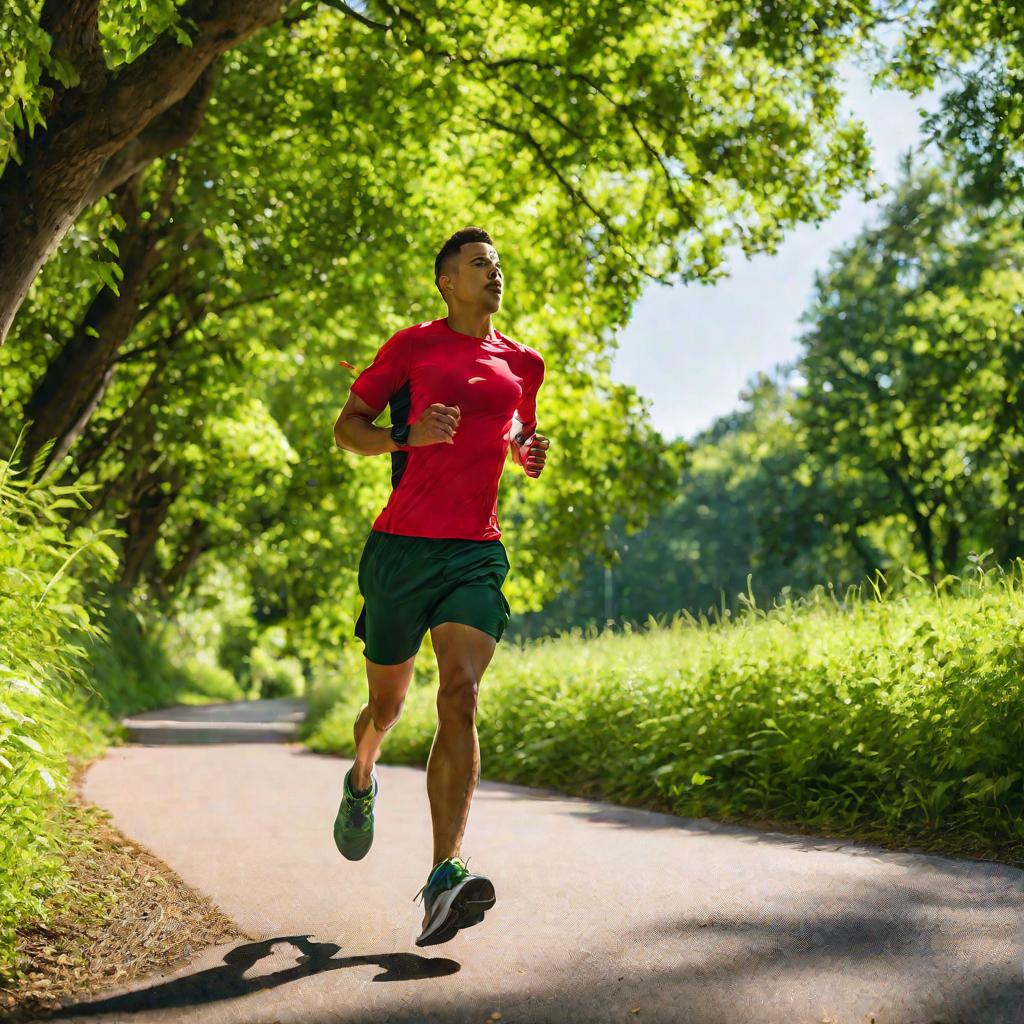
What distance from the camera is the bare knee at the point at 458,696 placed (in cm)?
438

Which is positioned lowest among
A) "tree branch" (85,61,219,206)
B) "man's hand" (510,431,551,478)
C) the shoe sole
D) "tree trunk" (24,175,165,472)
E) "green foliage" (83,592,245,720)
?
"green foliage" (83,592,245,720)

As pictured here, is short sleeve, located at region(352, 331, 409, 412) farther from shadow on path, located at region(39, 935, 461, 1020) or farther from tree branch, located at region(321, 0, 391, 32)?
tree branch, located at region(321, 0, 391, 32)

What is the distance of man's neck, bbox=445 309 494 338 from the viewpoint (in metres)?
4.85

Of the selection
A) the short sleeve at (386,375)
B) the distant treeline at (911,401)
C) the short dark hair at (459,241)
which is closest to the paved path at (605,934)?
the short sleeve at (386,375)

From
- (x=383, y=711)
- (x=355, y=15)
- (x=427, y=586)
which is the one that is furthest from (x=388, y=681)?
(x=355, y=15)

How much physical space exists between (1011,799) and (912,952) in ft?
7.55

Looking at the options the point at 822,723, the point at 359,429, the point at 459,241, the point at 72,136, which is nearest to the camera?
the point at 359,429

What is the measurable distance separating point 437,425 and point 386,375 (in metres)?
0.56

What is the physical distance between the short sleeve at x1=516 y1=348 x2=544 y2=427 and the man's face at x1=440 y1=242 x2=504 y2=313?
271mm

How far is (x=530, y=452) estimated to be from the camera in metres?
4.98

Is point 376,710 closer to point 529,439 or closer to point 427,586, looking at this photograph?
point 427,586

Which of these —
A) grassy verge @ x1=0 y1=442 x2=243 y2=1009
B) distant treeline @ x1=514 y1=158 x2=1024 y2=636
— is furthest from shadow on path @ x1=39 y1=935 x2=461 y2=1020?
distant treeline @ x1=514 y1=158 x2=1024 y2=636

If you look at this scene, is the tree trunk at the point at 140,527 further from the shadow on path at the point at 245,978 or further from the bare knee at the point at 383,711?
the shadow on path at the point at 245,978

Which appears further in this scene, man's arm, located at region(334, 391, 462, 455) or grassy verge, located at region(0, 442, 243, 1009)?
→ man's arm, located at region(334, 391, 462, 455)
